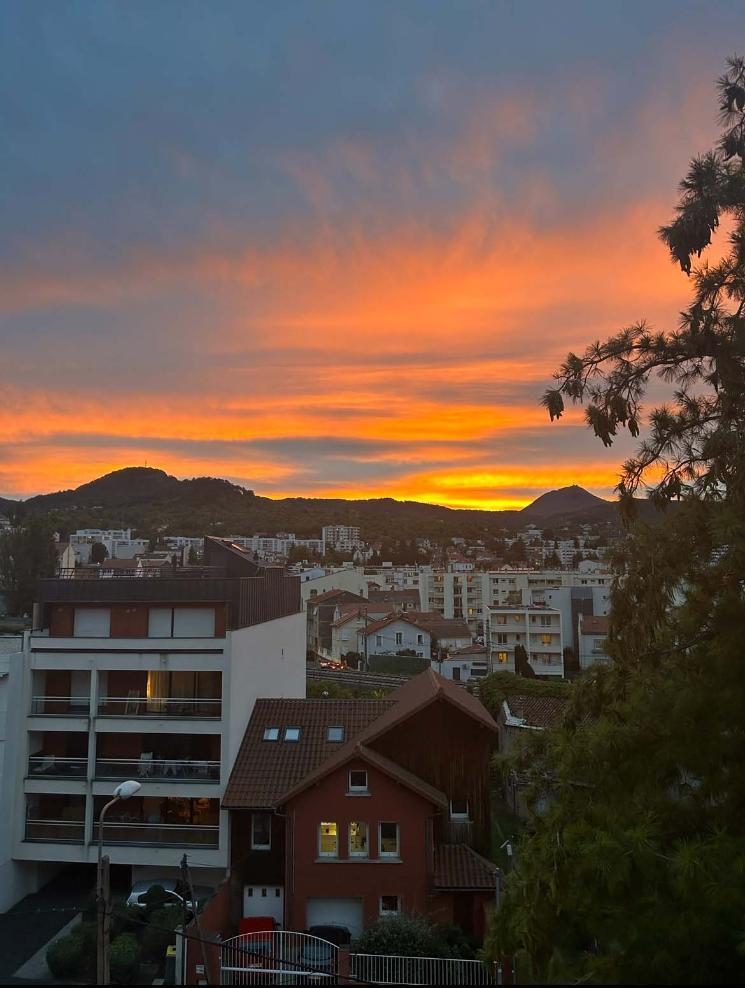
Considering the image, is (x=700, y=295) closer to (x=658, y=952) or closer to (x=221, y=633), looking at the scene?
(x=658, y=952)

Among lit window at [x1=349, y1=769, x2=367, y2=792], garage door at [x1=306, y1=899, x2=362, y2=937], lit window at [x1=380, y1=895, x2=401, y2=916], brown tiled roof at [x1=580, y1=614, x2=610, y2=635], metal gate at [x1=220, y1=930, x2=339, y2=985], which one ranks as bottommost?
garage door at [x1=306, y1=899, x2=362, y2=937]

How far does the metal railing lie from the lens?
15.9 meters

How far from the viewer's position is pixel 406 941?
1703 centimetres

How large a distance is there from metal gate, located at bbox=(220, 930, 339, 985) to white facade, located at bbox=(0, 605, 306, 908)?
4499mm

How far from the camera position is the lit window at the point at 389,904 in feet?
66.7

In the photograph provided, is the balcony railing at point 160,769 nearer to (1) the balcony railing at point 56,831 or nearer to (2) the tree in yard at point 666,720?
(1) the balcony railing at point 56,831

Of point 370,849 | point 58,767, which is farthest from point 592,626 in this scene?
point 58,767

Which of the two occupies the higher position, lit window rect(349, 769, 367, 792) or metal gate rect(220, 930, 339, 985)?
lit window rect(349, 769, 367, 792)

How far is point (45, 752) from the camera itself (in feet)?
80.4

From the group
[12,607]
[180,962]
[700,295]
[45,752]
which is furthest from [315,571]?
[700,295]

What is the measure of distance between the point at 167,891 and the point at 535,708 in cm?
1827

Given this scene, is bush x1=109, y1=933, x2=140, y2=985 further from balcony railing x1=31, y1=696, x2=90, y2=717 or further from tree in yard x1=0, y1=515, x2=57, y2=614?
tree in yard x1=0, y1=515, x2=57, y2=614

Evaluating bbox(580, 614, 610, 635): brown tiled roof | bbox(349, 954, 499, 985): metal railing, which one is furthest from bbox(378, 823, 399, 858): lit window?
bbox(580, 614, 610, 635): brown tiled roof

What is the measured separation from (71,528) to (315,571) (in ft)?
345
